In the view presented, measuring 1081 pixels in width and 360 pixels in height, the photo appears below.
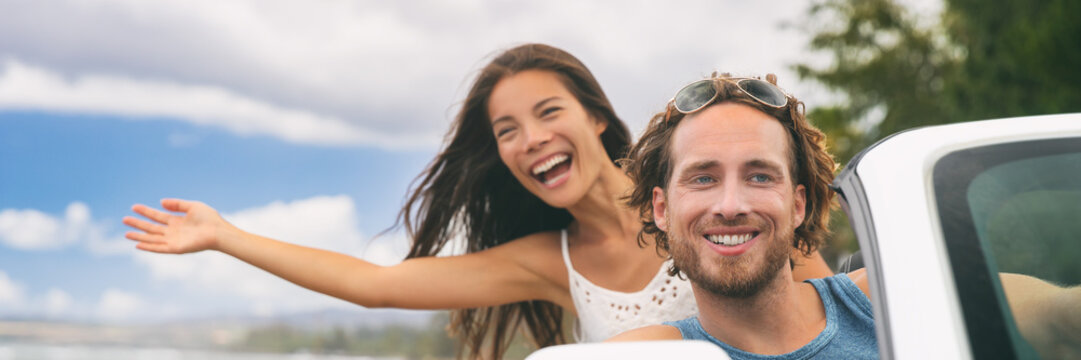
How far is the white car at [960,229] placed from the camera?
138 cm

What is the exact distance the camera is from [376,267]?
3.56 m

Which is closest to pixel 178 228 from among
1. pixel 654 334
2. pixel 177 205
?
pixel 177 205

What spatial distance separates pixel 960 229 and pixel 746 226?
576mm

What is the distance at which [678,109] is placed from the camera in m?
2.26

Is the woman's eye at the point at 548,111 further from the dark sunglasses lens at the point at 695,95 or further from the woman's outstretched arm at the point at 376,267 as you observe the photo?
the dark sunglasses lens at the point at 695,95

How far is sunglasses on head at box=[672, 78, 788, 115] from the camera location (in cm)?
224

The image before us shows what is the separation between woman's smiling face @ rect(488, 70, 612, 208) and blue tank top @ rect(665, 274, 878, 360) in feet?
4.33

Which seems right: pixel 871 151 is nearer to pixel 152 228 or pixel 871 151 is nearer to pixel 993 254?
pixel 993 254

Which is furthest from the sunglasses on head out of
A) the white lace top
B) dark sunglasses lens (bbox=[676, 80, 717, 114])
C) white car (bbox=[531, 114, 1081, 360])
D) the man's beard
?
the white lace top

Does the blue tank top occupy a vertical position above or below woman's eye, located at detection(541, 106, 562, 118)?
below

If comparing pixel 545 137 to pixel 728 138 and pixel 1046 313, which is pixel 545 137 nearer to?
pixel 728 138

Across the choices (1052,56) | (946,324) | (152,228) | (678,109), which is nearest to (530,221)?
(152,228)

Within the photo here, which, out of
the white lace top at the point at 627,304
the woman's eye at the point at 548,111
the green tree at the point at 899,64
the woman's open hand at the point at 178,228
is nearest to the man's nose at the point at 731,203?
the white lace top at the point at 627,304

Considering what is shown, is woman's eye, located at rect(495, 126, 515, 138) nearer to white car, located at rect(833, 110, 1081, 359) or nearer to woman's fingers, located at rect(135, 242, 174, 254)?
woman's fingers, located at rect(135, 242, 174, 254)
